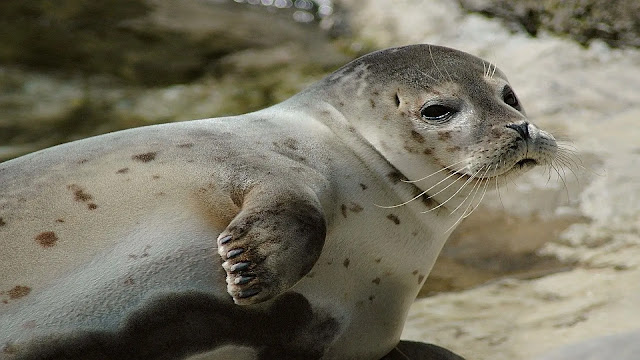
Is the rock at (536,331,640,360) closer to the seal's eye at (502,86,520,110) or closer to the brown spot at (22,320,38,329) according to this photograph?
the seal's eye at (502,86,520,110)

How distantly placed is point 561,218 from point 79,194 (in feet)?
9.86

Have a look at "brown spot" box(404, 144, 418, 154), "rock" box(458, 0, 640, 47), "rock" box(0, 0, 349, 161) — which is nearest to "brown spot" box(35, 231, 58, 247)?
"brown spot" box(404, 144, 418, 154)

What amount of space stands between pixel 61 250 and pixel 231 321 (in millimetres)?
501

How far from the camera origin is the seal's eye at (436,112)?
297 centimetres

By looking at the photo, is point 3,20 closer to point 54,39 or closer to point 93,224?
point 54,39

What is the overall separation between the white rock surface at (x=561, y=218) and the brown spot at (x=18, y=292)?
1.65m

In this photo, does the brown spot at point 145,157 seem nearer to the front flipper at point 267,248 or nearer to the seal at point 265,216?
the seal at point 265,216

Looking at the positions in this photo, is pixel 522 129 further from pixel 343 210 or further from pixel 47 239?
pixel 47 239

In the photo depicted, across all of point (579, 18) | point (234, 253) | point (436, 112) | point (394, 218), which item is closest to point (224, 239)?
point (234, 253)

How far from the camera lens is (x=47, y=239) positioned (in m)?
2.47

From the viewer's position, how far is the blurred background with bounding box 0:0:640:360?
12.7 feet

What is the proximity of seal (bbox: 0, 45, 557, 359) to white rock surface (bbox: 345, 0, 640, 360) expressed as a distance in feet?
1.84

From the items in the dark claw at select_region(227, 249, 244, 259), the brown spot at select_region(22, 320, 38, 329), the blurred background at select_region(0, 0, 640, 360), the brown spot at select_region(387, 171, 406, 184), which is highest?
the blurred background at select_region(0, 0, 640, 360)

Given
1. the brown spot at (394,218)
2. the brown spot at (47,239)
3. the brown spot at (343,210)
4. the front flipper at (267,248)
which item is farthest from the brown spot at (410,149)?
the brown spot at (47,239)
